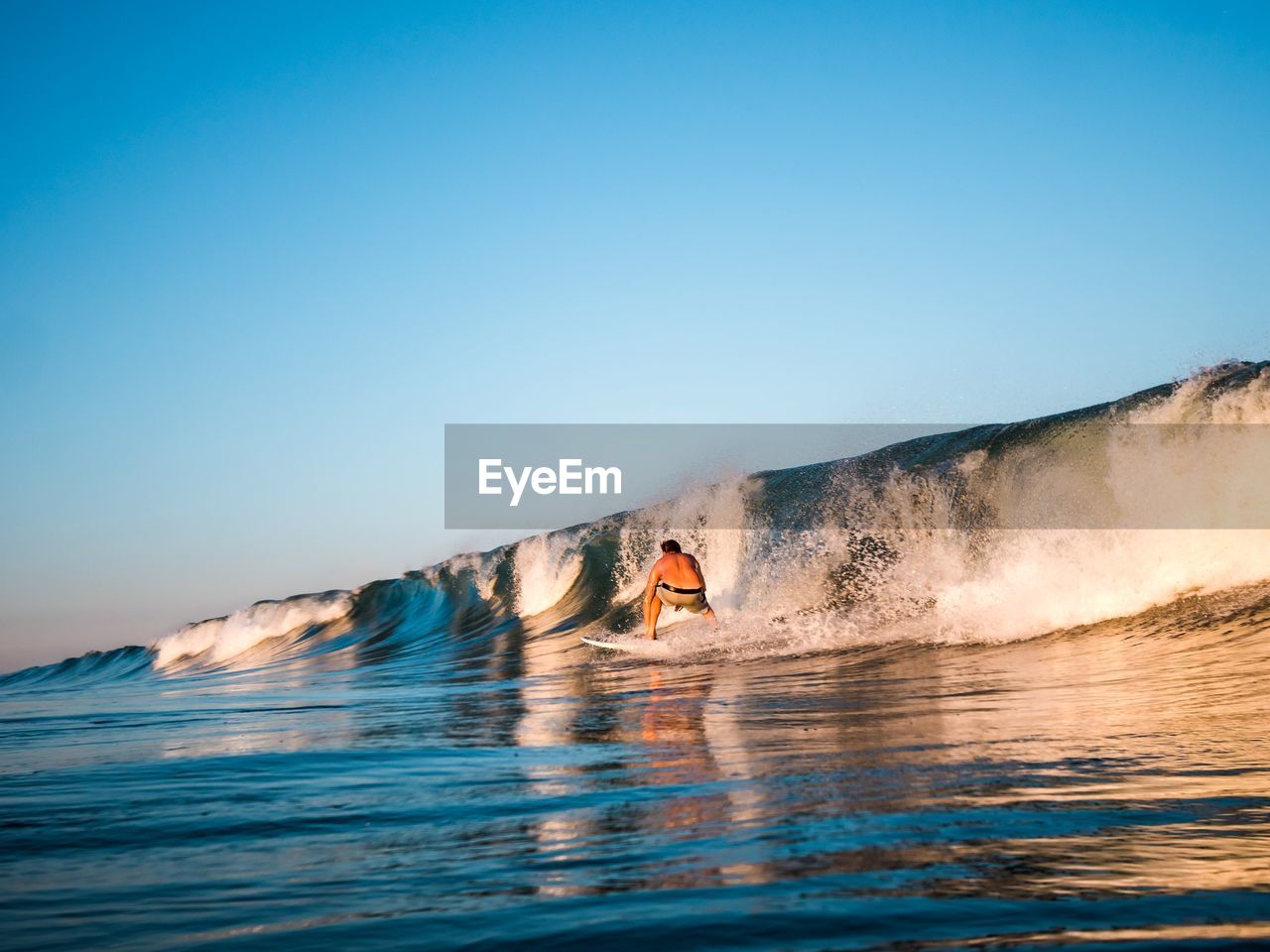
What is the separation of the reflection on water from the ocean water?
0.05ft

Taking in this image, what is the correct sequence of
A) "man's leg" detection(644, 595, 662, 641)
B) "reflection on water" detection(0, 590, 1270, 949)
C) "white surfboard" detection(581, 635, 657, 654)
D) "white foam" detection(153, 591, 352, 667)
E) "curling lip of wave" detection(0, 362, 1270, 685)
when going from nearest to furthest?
"reflection on water" detection(0, 590, 1270, 949) < "curling lip of wave" detection(0, 362, 1270, 685) < "white surfboard" detection(581, 635, 657, 654) < "man's leg" detection(644, 595, 662, 641) < "white foam" detection(153, 591, 352, 667)

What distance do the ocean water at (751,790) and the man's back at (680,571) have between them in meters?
2.12

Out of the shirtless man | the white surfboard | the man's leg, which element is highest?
the shirtless man

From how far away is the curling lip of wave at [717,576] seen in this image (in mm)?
9922

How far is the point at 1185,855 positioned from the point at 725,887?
1038mm

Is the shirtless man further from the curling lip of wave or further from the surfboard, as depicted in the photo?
the curling lip of wave

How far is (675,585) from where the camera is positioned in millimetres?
12750

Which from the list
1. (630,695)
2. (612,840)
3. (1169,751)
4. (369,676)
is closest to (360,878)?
(612,840)

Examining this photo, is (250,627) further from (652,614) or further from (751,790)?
(751,790)

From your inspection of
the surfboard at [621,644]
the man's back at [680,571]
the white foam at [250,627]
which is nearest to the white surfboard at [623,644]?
the surfboard at [621,644]

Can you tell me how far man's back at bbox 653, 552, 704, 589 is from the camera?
41.7 ft

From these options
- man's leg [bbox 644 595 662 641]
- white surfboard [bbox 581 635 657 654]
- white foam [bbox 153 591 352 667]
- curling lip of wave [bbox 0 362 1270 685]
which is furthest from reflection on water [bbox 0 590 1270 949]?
white foam [bbox 153 591 352 667]

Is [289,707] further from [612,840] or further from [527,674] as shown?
[612,840]

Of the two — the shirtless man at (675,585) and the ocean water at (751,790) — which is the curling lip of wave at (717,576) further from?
the shirtless man at (675,585)
